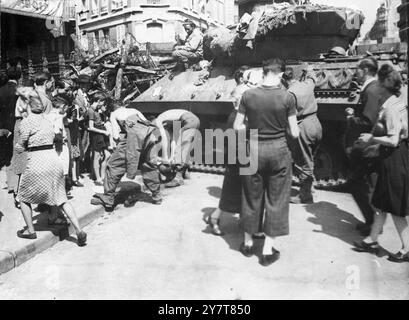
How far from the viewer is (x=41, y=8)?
1062 inches

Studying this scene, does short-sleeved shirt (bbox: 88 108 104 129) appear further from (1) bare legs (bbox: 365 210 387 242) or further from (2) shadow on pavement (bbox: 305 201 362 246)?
(1) bare legs (bbox: 365 210 387 242)

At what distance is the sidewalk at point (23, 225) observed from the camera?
175 inches

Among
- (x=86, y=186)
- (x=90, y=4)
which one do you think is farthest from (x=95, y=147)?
(x=90, y=4)

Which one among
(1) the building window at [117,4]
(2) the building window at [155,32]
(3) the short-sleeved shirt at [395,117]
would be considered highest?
(1) the building window at [117,4]

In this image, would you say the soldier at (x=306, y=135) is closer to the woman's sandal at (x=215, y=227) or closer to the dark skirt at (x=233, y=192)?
the dark skirt at (x=233, y=192)

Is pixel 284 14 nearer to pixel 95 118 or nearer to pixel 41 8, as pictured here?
pixel 95 118

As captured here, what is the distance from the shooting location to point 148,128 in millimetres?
6352

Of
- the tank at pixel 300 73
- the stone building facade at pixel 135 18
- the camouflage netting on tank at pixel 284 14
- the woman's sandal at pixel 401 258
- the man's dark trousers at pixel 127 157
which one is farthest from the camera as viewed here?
the stone building facade at pixel 135 18

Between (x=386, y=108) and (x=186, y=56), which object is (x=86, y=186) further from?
(x=386, y=108)

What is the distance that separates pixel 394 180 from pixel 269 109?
1.44 meters

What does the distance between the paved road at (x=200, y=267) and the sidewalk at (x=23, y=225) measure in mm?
122

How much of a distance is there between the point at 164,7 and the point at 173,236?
104ft

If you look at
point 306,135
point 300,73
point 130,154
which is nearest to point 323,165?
point 306,135

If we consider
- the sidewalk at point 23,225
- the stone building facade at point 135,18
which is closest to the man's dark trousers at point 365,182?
the sidewalk at point 23,225
